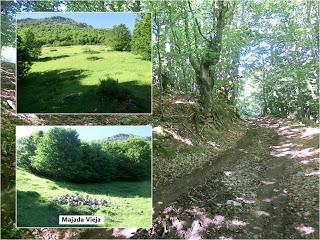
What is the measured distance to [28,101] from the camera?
20.6 feet

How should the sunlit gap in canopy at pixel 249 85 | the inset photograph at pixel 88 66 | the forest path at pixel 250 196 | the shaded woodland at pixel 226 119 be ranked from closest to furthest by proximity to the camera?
the forest path at pixel 250 196, the shaded woodland at pixel 226 119, the inset photograph at pixel 88 66, the sunlit gap in canopy at pixel 249 85

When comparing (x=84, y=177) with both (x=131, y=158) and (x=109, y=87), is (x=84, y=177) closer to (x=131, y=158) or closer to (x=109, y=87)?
(x=131, y=158)

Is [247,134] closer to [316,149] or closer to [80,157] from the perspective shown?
[316,149]

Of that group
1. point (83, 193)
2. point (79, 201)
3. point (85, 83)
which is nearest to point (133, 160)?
point (83, 193)

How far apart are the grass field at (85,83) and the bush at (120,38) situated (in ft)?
0.33

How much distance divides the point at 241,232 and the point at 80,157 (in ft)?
9.41

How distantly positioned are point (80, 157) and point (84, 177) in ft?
1.10

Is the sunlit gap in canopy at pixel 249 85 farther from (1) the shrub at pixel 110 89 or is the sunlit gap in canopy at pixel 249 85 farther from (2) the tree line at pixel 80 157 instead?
(1) the shrub at pixel 110 89

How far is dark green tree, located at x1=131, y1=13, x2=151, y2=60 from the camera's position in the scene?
6227 millimetres

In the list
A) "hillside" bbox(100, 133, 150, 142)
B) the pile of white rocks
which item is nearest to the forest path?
the pile of white rocks

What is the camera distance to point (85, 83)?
6.26 meters

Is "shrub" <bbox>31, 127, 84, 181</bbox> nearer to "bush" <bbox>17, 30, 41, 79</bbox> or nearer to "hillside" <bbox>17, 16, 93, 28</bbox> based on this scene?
"bush" <bbox>17, 30, 41, 79</bbox>

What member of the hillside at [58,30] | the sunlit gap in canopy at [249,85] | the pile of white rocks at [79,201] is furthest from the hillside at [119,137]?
the sunlit gap in canopy at [249,85]

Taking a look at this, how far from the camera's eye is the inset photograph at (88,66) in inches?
244
